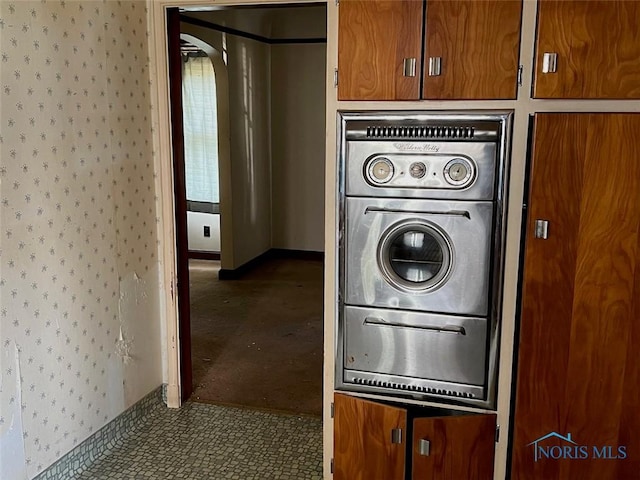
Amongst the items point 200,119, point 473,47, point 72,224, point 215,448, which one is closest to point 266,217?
point 200,119

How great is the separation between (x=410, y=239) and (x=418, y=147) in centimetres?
34

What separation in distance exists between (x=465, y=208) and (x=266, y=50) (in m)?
4.60

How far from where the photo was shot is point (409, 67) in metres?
1.97

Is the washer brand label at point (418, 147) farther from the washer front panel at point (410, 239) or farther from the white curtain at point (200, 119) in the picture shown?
the white curtain at point (200, 119)

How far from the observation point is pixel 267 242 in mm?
6449

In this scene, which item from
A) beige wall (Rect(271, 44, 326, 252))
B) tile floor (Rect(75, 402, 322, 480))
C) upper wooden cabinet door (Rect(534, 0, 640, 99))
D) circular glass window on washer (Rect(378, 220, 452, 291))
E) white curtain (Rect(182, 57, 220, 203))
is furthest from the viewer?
beige wall (Rect(271, 44, 326, 252))

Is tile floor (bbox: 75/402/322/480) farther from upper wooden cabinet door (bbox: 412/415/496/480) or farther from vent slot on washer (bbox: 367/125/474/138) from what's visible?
vent slot on washer (bbox: 367/125/474/138)

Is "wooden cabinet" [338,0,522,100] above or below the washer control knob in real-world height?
above

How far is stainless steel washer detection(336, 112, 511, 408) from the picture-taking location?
76.7 inches

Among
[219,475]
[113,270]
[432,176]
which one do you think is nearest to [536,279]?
[432,176]

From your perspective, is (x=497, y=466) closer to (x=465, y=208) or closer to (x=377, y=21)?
(x=465, y=208)

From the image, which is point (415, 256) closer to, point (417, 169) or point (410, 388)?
point (417, 169)
